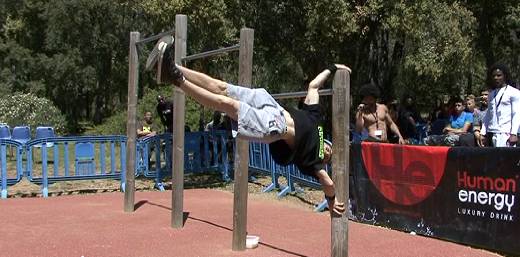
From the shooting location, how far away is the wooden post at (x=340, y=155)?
5867 millimetres

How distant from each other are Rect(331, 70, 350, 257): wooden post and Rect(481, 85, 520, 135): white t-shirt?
11.7 feet

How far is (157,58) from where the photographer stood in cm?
541

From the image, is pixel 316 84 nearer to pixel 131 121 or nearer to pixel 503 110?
pixel 503 110

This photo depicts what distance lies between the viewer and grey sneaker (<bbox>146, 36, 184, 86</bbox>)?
5.31 m

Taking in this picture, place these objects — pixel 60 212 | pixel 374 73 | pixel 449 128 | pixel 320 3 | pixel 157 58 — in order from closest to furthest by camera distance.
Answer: pixel 157 58 < pixel 60 212 < pixel 449 128 < pixel 320 3 < pixel 374 73

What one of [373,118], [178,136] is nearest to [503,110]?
[373,118]

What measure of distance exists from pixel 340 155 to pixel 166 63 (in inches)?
72.8

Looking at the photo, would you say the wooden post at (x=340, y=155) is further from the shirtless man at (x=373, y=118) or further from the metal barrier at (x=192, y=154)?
the metal barrier at (x=192, y=154)

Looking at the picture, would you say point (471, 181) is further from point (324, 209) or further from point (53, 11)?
point (53, 11)

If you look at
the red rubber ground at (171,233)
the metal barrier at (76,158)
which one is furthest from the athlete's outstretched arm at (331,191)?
the metal barrier at (76,158)

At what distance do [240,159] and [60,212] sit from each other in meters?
4.27

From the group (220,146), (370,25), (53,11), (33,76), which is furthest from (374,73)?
(33,76)

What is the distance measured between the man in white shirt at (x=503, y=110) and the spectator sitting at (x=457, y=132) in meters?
1.23

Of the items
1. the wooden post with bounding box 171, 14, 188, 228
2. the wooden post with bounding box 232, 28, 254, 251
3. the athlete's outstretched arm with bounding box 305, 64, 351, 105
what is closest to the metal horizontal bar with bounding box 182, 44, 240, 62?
the wooden post with bounding box 232, 28, 254, 251
